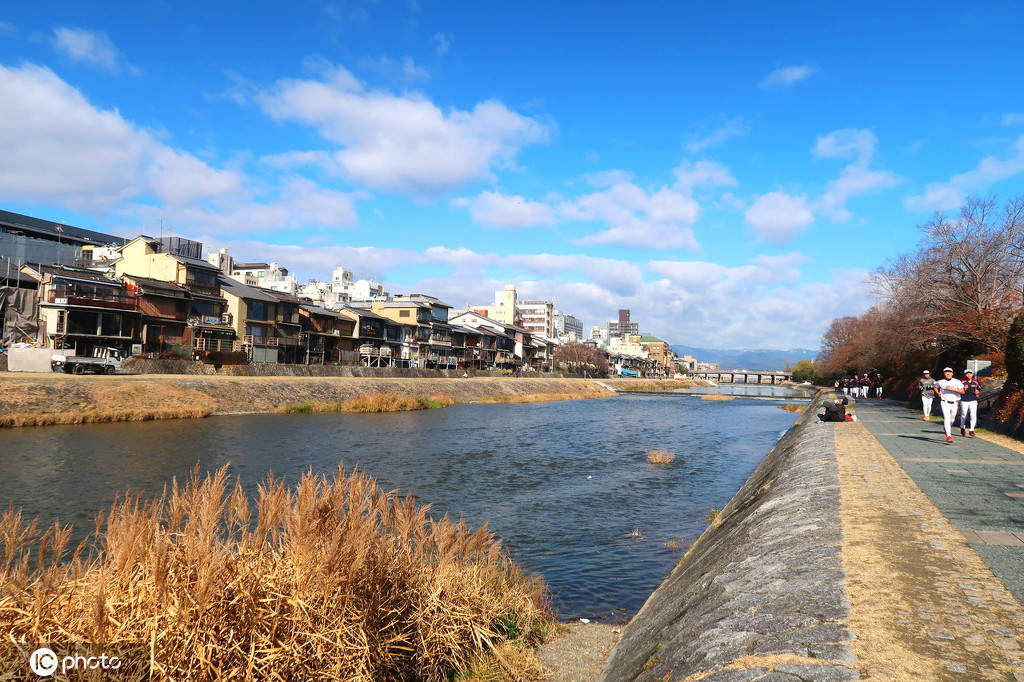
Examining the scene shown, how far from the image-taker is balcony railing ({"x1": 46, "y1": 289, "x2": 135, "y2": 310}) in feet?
147

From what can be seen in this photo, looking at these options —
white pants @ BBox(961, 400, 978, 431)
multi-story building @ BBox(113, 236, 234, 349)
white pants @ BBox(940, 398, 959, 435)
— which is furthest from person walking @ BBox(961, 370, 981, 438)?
multi-story building @ BBox(113, 236, 234, 349)

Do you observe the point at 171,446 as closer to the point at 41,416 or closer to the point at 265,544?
the point at 41,416

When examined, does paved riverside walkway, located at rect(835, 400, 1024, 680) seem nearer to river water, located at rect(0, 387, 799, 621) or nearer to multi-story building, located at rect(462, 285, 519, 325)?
river water, located at rect(0, 387, 799, 621)

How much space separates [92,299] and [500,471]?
42.9m

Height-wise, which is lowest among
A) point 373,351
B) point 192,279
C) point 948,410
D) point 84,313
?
point 948,410

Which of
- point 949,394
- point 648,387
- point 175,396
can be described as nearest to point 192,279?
point 175,396

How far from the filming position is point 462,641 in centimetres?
599

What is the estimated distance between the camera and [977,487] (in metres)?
9.71

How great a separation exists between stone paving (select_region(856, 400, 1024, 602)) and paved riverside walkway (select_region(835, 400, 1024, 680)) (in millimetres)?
20

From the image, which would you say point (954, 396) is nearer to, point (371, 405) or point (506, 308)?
point (371, 405)

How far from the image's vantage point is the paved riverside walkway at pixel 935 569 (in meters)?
3.89

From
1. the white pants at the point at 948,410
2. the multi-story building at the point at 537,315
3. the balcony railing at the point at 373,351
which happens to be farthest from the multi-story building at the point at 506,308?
the white pants at the point at 948,410

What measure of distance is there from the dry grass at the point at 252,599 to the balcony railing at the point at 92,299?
50.1 metres

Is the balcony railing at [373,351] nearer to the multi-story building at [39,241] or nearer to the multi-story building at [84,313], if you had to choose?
the multi-story building at [84,313]
